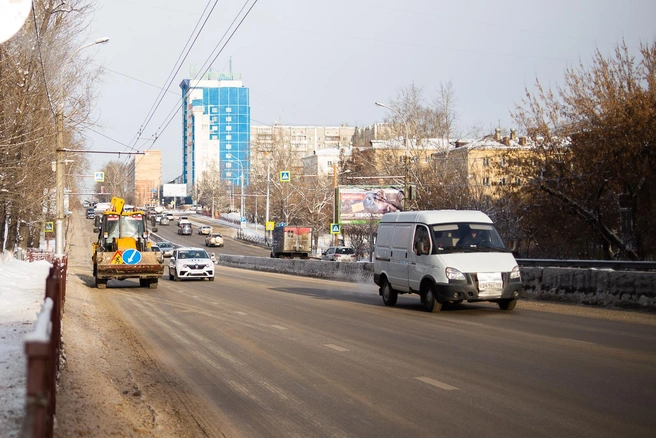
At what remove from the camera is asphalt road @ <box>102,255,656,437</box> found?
6966 millimetres

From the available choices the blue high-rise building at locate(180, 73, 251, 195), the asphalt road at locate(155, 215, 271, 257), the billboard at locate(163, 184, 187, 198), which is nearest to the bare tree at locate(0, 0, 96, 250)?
the asphalt road at locate(155, 215, 271, 257)

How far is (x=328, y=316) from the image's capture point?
17.1 meters

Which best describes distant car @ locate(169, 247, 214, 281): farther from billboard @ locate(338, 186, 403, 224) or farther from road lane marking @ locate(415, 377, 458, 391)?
road lane marking @ locate(415, 377, 458, 391)

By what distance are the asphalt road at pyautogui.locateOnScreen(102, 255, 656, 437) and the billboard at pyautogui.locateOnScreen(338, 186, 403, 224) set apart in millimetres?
41579

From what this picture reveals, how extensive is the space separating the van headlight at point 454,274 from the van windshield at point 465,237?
0.81 m

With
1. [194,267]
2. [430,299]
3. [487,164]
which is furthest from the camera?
[487,164]

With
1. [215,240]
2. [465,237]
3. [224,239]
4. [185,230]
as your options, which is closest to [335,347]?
[465,237]

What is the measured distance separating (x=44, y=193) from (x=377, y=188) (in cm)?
2646

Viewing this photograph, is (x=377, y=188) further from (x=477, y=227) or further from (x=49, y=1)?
(x=477, y=227)

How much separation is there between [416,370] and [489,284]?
7316mm

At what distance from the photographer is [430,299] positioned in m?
17.6

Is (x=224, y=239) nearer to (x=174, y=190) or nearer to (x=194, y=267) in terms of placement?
(x=194, y=267)

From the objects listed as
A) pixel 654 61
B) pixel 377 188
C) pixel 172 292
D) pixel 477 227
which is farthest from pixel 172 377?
pixel 377 188

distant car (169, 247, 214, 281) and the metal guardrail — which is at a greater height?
the metal guardrail
